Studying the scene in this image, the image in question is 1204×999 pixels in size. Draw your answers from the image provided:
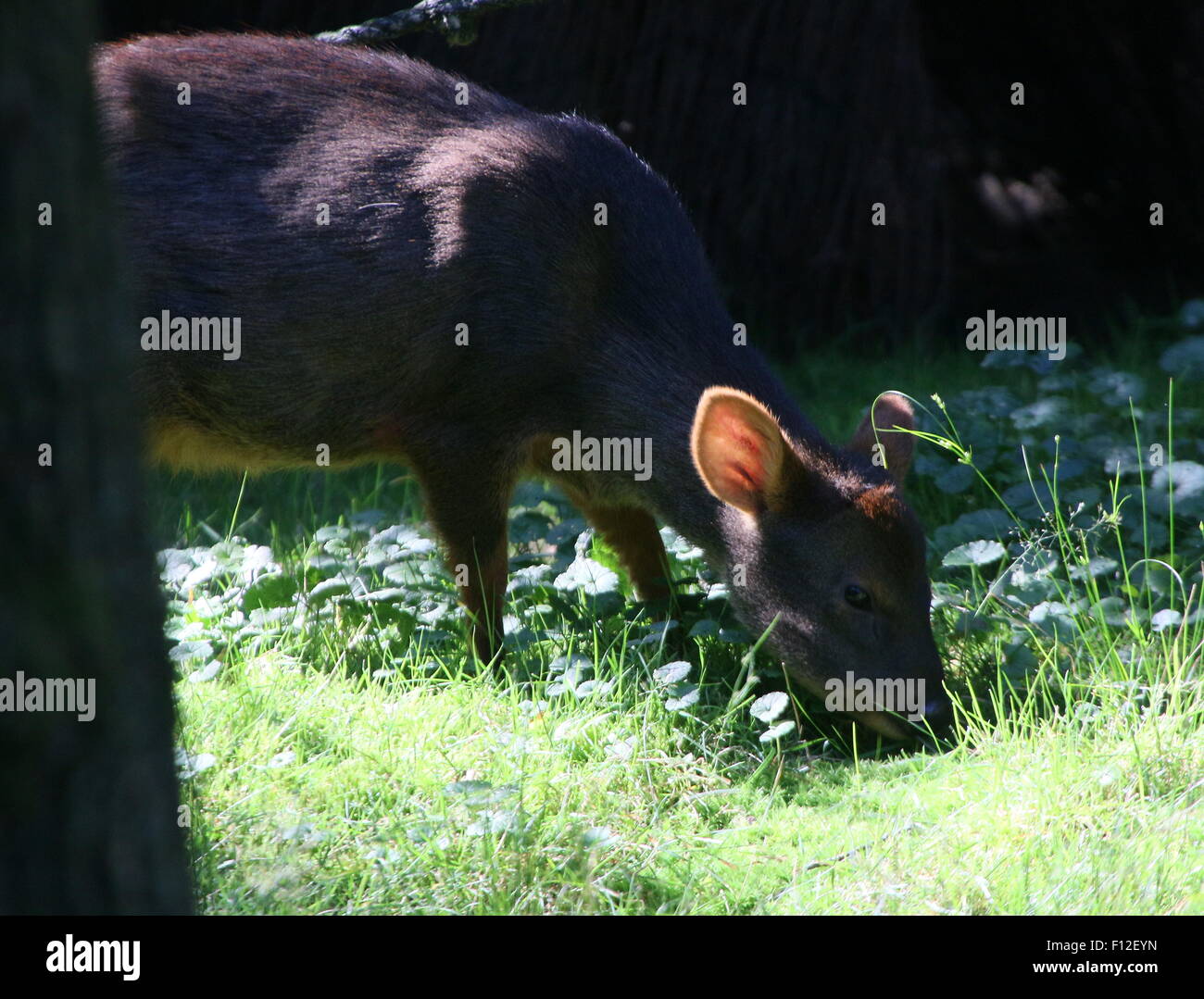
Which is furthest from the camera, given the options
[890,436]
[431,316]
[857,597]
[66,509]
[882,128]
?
[882,128]

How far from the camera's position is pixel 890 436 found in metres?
5.40

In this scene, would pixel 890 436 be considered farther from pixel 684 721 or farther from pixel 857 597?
pixel 684 721

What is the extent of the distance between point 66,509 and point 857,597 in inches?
134

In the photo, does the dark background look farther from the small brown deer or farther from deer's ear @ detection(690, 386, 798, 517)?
deer's ear @ detection(690, 386, 798, 517)

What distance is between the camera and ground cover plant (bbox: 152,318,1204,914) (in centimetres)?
345

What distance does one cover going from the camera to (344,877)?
11.1 ft

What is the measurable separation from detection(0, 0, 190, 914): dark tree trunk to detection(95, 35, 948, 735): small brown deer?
3.23 m

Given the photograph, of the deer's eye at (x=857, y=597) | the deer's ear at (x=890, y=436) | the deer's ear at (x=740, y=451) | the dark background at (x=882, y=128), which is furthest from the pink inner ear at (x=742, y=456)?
the dark background at (x=882, y=128)

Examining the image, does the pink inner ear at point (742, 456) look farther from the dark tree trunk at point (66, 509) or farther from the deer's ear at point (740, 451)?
the dark tree trunk at point (66, 509)

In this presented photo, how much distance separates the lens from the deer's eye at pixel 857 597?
477 cm

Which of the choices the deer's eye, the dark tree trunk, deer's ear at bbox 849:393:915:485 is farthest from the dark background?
the dark tree trunk


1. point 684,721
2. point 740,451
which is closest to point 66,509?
point 684,721

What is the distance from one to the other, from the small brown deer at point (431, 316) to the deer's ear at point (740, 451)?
2cm
